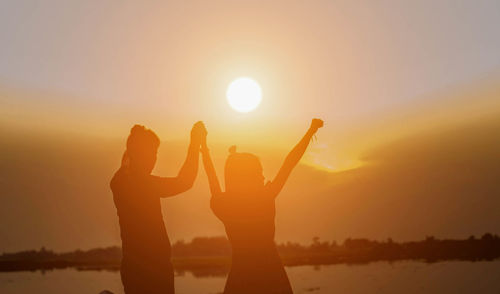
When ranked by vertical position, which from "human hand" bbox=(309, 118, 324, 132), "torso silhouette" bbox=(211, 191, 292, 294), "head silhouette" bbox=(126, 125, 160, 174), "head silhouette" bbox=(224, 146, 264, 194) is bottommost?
"torso silhouette" bbox=(211, 191, 292, 294)

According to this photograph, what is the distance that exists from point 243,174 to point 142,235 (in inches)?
60.5

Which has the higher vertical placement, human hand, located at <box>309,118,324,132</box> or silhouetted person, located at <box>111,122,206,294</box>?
human hand, located at <box>309,118,324,132</box>

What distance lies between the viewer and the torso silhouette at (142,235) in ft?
21.3

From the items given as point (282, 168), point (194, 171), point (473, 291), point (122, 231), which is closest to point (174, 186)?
point (194, 171)

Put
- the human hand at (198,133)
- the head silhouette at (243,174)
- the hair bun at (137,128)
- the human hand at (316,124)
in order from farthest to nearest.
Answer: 1. the human hand at (198,133)
2. the hair bun at (137,128)
3. the human hand at (316,124)
4. the head silhouette at (243,174)

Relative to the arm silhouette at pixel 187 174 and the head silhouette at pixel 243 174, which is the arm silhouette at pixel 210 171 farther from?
the head silhouette at pixel 243 174

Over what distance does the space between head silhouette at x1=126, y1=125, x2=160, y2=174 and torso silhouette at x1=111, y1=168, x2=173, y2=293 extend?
0.42ft

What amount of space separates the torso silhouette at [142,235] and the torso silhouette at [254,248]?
94 cm

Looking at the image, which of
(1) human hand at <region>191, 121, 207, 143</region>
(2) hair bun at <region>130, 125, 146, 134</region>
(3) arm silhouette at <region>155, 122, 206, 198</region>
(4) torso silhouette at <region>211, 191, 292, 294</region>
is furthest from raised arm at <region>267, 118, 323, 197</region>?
(2) hair bun at <region>130, 125, 146, 134</region>

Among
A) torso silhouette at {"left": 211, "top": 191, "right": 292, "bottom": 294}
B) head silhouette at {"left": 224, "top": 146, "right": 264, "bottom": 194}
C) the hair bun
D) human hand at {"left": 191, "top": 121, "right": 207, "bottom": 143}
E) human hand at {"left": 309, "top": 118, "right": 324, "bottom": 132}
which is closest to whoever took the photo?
torso silhouette at {"left": 211, "top": 191, "right": 292, "bottom": 294}

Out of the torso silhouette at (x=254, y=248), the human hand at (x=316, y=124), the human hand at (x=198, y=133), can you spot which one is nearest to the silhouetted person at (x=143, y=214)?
the human hand at (x=198, y=133)

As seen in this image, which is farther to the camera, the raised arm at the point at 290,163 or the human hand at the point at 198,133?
the human hand at the point at 198,133

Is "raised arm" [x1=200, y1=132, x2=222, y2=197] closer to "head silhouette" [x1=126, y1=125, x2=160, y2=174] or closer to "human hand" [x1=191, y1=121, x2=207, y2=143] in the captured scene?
Result: "human hand" [x1=191, y1=121, x2=207, y2=143]

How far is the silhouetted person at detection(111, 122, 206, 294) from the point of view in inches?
256
